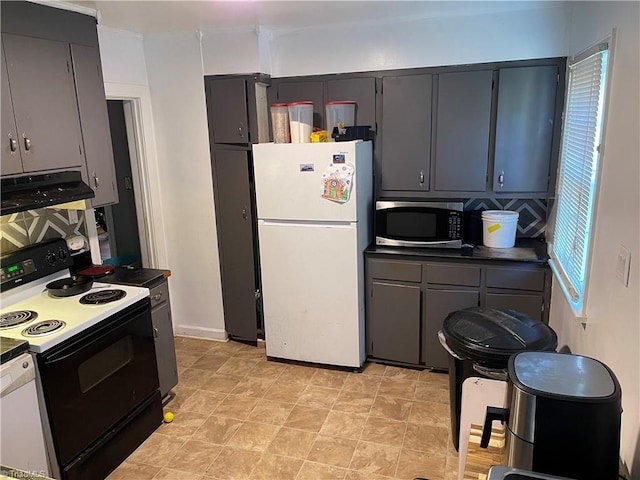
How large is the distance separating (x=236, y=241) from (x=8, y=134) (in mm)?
1750

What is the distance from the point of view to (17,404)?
78.6 inches

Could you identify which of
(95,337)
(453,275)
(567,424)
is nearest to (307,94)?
(453,275)

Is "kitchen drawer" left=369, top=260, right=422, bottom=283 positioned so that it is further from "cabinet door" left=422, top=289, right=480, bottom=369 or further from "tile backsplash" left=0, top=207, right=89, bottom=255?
"tile backsplash" left=0, top=207, right=89, bottom=255

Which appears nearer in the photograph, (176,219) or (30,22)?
(30,22)

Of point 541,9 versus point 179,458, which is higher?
point 541,9

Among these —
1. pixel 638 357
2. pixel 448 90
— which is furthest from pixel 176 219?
pixel 638 357

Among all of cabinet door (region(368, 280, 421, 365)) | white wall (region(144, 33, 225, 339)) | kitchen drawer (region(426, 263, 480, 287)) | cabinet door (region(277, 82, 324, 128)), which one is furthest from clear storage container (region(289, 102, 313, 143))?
kitchen drawer (region(426, 263, 480, 287))

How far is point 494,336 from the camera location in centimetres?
211

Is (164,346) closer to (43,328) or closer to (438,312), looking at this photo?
(43,328)

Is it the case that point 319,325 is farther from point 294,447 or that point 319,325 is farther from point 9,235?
point 9,235

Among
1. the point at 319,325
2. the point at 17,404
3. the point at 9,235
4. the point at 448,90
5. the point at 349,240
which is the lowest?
the point at 319,325

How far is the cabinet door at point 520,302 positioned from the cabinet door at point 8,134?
9.31 ft

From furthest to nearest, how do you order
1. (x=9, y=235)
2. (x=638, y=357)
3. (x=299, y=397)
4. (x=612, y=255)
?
(x=299, y=397) → (x=9, y=235) → (x=612, y=255) → (x=638, y=357)

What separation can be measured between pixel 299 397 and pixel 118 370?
3.89 ft
